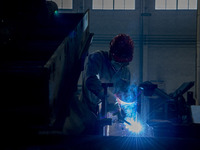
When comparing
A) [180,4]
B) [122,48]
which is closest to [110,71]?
[122,48]

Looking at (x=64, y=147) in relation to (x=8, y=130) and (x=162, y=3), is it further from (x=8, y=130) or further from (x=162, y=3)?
(x=162, y=3)

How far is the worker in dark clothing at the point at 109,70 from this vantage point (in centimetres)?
223

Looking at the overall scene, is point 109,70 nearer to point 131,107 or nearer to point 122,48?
point 122,48

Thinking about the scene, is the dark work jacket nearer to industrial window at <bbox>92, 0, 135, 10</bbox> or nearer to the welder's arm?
the welder's arm

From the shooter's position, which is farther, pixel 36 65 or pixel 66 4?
pixel 66 4

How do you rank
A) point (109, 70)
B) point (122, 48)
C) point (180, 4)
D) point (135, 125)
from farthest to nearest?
point (180, 4)
point (109, 70)
point (135, 125)
point (122, 48)

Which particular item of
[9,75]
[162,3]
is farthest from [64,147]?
[162,3]

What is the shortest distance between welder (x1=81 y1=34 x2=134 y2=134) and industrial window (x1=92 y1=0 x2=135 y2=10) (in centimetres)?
713

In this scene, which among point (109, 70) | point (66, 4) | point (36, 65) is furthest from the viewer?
point (66, 4)

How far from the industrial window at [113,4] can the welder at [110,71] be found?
7.13 meters

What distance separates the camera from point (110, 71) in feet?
8.47

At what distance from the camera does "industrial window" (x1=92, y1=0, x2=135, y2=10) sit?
917 cm

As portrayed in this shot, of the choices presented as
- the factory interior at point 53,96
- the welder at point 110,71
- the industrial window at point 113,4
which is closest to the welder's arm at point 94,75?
the welder at point 110,71

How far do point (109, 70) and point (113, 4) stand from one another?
24.0 ft
